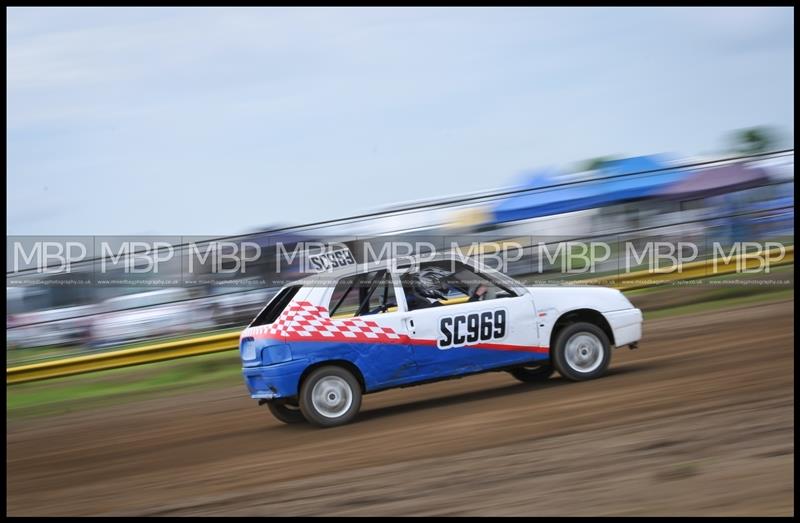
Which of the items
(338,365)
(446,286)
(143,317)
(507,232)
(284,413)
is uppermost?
(507,232)

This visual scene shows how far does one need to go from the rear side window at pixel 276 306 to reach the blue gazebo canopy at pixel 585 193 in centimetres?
695

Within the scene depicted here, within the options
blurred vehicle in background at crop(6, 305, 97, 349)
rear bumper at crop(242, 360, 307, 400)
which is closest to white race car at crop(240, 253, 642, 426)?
rear bumper at crop(242, 360, 307, 400)

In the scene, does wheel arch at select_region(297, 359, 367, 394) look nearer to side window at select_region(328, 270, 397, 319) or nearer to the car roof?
side window at select_region(328, 270, 397, 319)

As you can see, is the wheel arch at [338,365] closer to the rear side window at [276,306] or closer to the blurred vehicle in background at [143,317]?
the rear side window at [276,306]

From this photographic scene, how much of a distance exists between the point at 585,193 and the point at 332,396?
337 inches

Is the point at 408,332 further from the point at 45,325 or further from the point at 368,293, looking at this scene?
the point at 45,325

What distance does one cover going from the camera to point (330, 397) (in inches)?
372

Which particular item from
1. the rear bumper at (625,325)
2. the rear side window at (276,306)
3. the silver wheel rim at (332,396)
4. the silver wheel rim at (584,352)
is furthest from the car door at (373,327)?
the rear bumper at (625,325)

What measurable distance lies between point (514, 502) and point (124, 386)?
9904 millimetres

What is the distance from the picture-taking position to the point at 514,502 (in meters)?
6.19

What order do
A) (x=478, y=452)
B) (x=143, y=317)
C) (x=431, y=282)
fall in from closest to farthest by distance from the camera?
1. (x=478, y=452)
2. (x=431, y=282)
3. (x=143, y=317)

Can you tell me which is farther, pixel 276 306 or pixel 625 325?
pixel 625 325

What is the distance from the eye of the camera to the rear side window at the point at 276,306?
9.54 m
